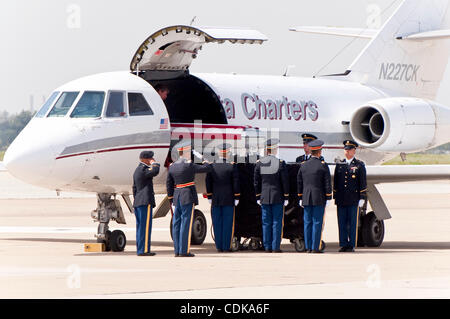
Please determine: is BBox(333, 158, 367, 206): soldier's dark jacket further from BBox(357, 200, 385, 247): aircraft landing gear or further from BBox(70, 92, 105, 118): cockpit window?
BBox(70, 92, 105, 118): cockpit window

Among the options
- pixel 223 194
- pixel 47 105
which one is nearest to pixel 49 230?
pixel 47 105

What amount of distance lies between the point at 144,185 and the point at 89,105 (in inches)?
88.5

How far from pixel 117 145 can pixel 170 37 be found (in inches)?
108

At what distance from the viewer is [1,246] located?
69.9 feet

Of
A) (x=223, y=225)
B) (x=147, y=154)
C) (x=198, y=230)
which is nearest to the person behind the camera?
(x=147, y=154)

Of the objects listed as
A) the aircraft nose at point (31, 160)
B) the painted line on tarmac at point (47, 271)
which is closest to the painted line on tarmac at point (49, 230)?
the aircraft nose at point (31, 160)

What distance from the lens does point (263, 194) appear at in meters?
19.6

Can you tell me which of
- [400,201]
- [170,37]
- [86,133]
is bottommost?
[400,201]

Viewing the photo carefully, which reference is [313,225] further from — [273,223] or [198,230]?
[198,230]

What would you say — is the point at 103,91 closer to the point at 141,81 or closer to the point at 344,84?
the point at 141,81

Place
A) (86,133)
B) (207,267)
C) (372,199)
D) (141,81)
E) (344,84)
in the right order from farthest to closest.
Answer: (344,84) < (372,199) < (141,81) < (86,133) < (207,267)

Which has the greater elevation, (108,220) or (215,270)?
(108,220)

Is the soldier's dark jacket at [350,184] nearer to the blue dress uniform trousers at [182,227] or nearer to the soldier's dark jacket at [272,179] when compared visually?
the soldier's dark jacket at [272,179]
